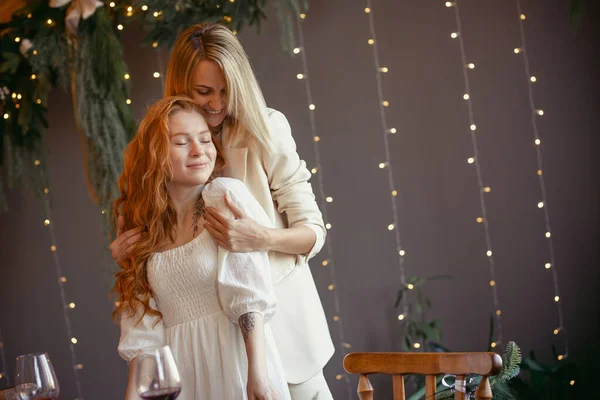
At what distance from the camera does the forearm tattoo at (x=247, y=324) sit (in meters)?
1.62

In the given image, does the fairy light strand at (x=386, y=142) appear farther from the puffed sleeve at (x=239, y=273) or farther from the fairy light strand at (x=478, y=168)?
the puffed sleeve at (x=239, y=273)

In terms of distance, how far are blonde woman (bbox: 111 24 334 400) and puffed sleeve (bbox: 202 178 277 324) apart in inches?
4.5

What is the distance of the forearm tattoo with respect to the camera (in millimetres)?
1622

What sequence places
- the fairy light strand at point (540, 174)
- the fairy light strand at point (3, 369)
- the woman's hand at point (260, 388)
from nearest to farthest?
1. the woman's hand at point (260, 388)
2. the fairy light strand at point (540, 174)
3. the fairy light strand at point (3, 369)

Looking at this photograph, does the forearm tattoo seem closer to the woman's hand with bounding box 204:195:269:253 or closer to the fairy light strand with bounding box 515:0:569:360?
the woman's hand with bounding box 204:195:269:253

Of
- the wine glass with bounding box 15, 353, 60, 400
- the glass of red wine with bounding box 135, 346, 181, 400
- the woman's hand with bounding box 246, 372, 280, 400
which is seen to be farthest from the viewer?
the woman's hand with bounding box 246, 372, 280, 400

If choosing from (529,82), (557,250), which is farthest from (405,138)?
(557,250)

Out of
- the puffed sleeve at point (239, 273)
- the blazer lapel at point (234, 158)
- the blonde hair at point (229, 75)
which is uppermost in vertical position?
the blonde hair at point (229, 75)

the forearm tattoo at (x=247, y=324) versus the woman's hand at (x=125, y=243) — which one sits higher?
the woman's hand at (x=125, y=243)

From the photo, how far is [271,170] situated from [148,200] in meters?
0.33

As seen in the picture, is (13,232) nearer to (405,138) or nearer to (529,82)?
(405,138)

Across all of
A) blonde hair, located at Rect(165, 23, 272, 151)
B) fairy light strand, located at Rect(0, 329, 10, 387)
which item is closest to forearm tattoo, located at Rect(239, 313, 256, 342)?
blonde hair, located at Rect(165, 23, 272, 151)

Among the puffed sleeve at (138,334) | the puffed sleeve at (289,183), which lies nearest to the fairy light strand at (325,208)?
the puffed sleeve at (289,183)

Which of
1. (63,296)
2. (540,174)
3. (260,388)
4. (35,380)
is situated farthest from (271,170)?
(63,296)
